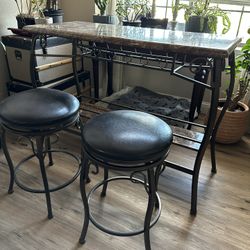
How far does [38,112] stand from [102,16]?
4.81 ft

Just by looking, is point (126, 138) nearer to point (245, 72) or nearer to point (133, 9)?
point (245, 72)

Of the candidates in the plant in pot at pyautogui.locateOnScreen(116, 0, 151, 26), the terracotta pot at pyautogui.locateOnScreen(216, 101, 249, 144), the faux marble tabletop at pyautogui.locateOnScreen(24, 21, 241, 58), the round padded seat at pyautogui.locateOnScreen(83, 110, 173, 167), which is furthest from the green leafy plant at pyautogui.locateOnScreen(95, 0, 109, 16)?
the round padded seat at pyautogui.locateOnScreen(83, 110, 173, 167)

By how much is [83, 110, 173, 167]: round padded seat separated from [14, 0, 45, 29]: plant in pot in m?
1.48

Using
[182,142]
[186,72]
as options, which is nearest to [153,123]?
[182,142]

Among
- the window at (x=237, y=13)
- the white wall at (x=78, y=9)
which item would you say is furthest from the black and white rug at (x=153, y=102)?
the white wall at (x=78, y=9)

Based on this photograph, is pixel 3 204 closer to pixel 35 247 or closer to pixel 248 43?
pixel 35 247

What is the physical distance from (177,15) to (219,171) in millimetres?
1487

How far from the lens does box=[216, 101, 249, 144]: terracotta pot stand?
2.00 m

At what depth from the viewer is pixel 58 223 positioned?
138 centimetres

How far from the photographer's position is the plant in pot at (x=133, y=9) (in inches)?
95.0

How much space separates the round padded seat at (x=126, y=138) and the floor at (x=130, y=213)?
579 mm

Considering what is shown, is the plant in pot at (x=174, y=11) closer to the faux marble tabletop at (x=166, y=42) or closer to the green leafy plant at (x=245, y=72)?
the green leafy plant at (x=245, y=72)

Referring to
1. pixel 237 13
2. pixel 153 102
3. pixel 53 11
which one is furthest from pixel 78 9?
pixel 237 13

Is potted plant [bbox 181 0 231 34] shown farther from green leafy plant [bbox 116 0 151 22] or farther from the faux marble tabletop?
the faux marble tabletop
